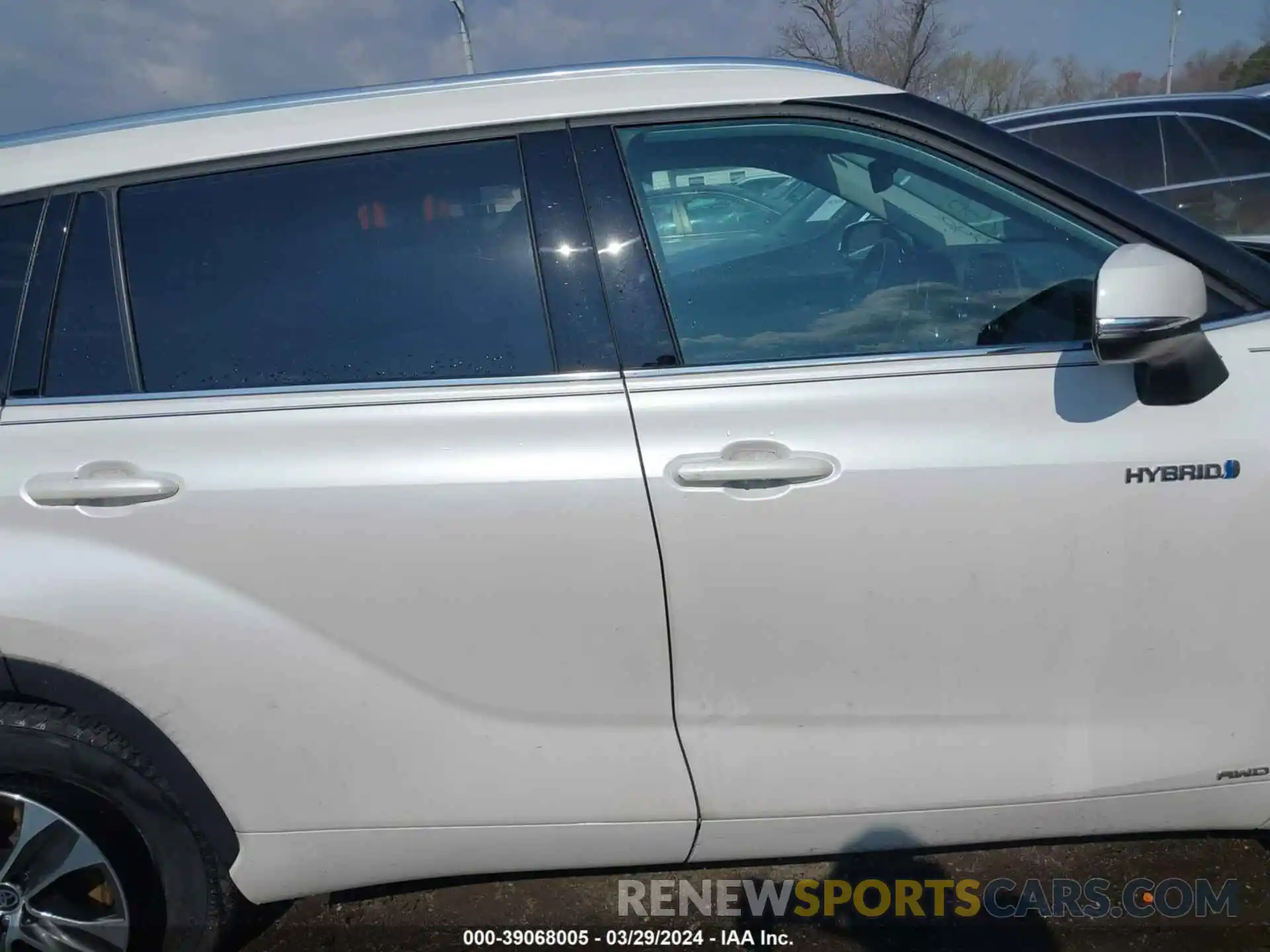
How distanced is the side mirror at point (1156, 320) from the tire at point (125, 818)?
6.70ft

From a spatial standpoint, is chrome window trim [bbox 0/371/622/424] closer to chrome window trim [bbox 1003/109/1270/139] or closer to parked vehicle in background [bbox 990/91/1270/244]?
chrome window trim [bbox 1003/109/1270/139]

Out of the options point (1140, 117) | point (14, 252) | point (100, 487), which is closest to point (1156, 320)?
point (100, 487)

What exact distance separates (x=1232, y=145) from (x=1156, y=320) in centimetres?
631

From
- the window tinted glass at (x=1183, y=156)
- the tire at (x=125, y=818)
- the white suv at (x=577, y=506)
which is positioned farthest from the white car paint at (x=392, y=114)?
the window tinted glass at (x=1183, y=156)

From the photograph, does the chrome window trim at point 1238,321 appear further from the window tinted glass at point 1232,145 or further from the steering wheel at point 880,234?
the window tinted glass at point 1232,145

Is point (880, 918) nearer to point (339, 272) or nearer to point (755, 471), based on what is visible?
point (755, 471)

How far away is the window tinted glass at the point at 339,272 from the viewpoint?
72.1 inches

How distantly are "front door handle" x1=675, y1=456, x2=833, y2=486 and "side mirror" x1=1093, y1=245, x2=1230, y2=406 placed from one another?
0.56 metres

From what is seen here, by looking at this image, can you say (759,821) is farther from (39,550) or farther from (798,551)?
(39,550)

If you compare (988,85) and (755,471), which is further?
(988,85)

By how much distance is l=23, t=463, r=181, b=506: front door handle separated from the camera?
1713mm

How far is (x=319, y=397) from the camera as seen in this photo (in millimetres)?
1802

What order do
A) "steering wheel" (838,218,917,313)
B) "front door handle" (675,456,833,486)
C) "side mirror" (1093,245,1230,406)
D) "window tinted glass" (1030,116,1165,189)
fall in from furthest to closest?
"window tinted glass" (1030,116,1165,189) < "steering wheel" (838,218,917,313) < "front door handle" (675,456,833,486) < "side mirror" (1093,245,1230,406)

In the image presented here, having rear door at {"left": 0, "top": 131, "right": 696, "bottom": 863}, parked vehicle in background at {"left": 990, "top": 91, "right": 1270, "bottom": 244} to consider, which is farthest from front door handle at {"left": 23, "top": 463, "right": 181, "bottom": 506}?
parked vehicle in background at {"left": 990, "top": 91, "right": 1270, "bottom": 244}
